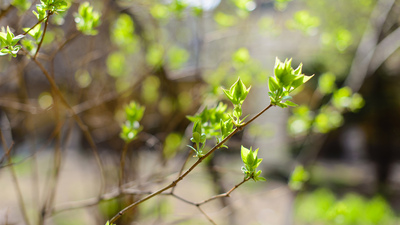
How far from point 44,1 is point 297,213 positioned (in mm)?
2791

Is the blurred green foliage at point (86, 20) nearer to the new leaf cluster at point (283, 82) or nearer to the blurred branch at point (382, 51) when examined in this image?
the new leaf cluster at point (283, 82)

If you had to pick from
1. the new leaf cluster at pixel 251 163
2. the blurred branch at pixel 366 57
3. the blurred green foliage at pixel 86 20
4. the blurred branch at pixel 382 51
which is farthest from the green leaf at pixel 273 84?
the blurred branch at pixel 382 51

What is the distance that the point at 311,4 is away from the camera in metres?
2.65

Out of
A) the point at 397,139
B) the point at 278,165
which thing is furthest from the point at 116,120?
the point at 397,139

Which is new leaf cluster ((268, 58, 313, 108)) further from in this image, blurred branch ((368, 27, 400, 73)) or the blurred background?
blurred branch ((368, 27, 400, 73))

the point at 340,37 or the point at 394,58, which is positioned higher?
the point at 340,37

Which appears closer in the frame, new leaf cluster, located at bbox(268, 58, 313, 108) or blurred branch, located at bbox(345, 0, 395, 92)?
new leaf cluster, located at bbox(268, 58, 313, 108)

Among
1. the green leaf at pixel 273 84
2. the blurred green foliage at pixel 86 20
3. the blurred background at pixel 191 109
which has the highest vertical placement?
the blurred green foliage at pixel 86 20

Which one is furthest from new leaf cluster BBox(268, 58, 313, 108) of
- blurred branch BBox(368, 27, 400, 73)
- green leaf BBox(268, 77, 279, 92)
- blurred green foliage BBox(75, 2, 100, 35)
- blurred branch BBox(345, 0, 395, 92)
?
blurred branch BBox(368, 27, 400, 73)

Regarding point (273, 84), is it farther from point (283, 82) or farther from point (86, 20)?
point (86, 20)

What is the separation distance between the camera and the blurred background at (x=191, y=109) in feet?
4.44

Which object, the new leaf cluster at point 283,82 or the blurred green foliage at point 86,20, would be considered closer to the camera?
the new leaf cluster at point 283,82

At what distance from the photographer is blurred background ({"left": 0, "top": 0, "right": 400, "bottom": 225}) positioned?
135 centimetres

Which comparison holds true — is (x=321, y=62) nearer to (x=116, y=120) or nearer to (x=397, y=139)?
(x=397, y=139)
